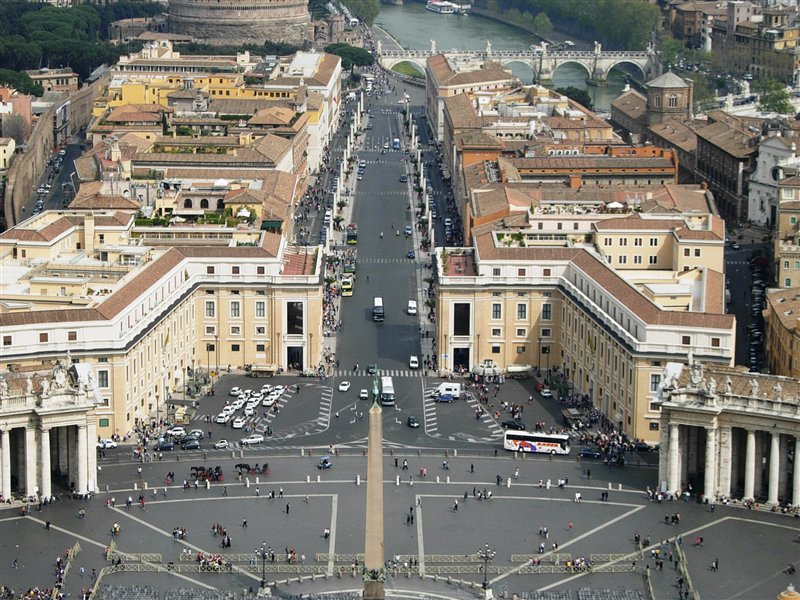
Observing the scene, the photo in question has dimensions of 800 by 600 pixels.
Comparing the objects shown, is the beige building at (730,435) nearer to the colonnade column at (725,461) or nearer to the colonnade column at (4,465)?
the colonnade column at (725,461)

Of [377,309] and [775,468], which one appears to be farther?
[377,309]

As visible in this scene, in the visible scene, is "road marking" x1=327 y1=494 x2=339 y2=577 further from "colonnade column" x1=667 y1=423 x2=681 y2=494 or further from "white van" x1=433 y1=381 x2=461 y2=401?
"white van" x1=433 y1=381 x2=461 y2=401

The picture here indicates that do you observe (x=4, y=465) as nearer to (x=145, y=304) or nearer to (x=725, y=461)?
(x=145, y=304)

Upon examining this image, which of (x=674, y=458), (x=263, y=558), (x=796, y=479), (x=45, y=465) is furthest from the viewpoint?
(x=674, y=458)

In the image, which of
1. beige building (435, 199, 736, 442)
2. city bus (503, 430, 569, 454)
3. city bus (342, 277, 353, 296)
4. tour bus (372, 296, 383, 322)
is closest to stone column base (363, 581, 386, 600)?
city bus (503, 430, 569, 454)

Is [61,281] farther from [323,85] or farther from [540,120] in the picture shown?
[323,85]

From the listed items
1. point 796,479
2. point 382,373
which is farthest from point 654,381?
point 382,373

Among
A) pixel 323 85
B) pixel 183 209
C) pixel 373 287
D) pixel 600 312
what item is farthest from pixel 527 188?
pixel 323 85
